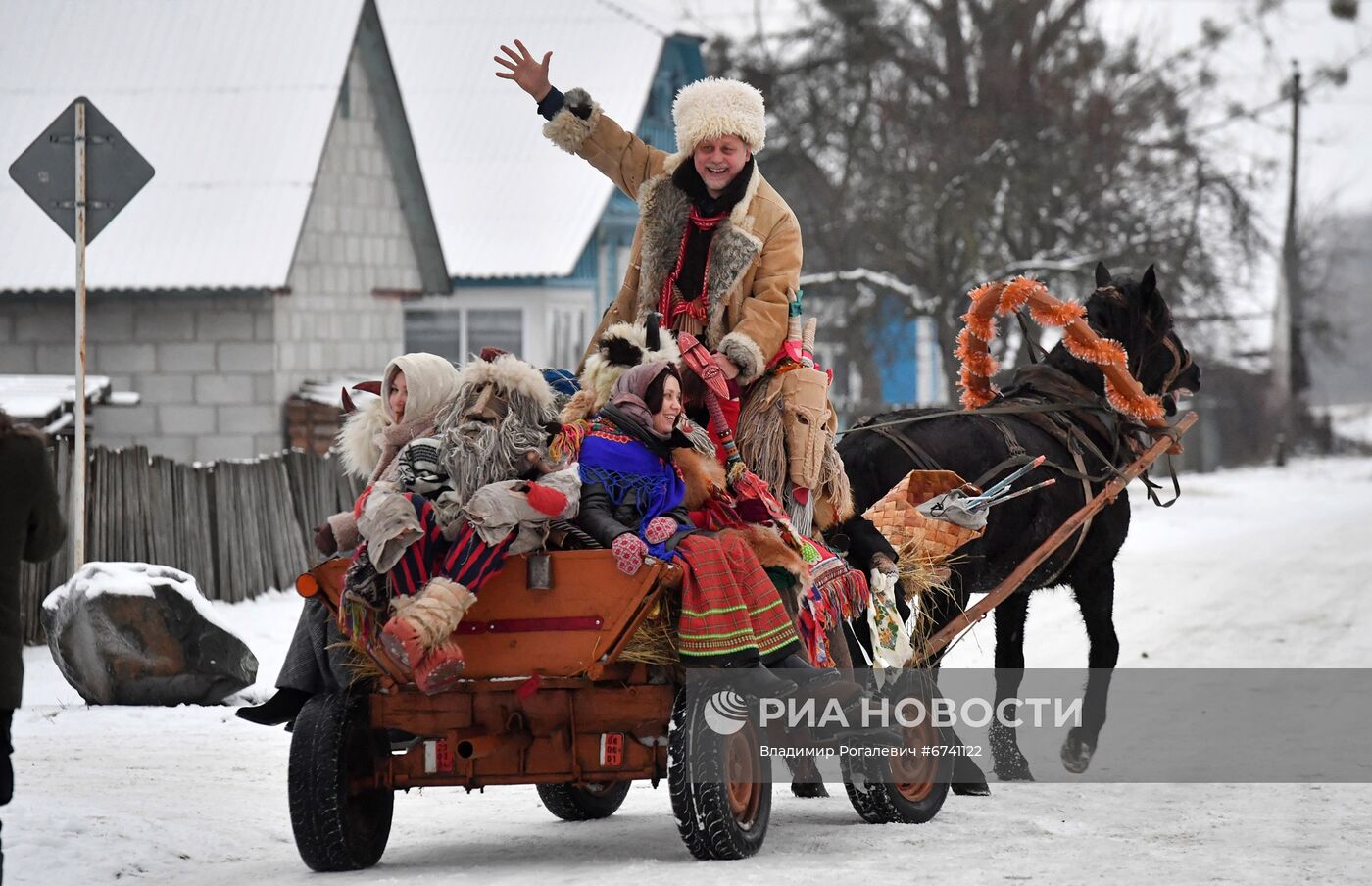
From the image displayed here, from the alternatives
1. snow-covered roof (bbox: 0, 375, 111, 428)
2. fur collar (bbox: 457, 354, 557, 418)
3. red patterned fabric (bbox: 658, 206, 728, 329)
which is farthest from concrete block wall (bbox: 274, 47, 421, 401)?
fur collar (bbox: 457, 354, 557, 418)

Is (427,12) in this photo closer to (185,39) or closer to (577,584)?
(185,39)

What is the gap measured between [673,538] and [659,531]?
0.05 metres

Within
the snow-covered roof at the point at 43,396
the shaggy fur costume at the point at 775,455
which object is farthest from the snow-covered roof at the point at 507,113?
the shaggy fur costume at the point at 775,455

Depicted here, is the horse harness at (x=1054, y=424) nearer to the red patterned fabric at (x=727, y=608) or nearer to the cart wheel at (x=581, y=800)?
the cart wheel at (x=581, y=800)

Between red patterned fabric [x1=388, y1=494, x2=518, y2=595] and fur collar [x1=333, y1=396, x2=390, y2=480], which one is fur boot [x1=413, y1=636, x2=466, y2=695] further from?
fur collar [x1=333, y1=396, x2=390, y2=480]

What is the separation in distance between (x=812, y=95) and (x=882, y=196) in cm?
282

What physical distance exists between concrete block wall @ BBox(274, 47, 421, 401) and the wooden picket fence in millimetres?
6186

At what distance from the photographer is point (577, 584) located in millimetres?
5797

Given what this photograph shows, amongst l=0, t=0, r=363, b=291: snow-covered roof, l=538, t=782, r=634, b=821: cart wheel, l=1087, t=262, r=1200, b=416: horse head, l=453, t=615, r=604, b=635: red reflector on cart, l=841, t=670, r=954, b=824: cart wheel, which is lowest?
l=538, t=782, r=634, b=821: cart wheel

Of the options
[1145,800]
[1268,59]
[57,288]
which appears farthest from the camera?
[1268,59]

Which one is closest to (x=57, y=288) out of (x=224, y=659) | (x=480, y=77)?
(x=480, y=77)

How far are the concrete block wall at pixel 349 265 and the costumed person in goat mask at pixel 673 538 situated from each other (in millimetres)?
14959

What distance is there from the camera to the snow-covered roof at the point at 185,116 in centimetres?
2028

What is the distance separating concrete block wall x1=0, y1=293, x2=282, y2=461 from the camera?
2056cm
